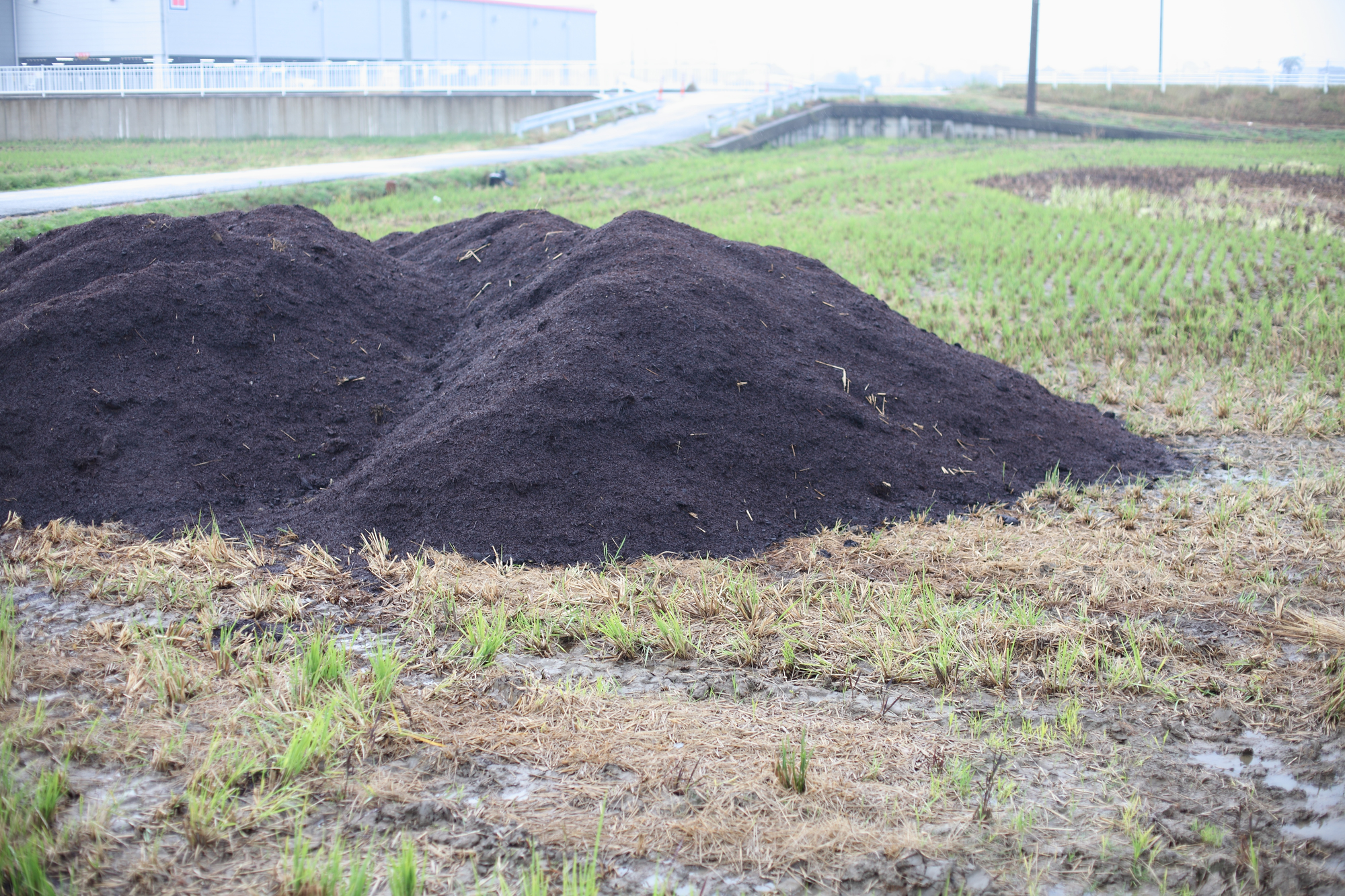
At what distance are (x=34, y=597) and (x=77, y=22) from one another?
11.8 meters

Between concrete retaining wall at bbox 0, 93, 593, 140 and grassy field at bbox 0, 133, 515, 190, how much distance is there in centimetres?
13

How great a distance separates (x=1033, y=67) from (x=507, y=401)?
3481 centimetres

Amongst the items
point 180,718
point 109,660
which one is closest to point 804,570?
point 180,718

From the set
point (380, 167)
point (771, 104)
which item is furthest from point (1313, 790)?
point (771, 104)

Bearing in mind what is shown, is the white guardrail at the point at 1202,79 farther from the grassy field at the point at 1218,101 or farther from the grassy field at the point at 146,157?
the grassy field at the point at 146,157

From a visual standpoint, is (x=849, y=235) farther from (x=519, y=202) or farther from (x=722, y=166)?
(x=722, y=166)

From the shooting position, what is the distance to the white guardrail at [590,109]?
2772cm

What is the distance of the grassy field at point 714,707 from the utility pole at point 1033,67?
105 feet

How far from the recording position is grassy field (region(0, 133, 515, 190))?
10922mm

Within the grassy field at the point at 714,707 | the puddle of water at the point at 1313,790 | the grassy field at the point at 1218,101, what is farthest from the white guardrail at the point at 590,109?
the puddle of water at the point at 1313,790

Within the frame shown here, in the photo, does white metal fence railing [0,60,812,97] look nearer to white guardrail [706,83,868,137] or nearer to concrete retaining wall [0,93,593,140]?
concrete retaining wall [0,93,593,140]

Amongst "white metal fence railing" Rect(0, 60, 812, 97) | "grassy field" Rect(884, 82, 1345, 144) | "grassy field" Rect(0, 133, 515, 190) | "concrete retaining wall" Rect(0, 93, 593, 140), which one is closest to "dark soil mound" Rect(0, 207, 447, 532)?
"grassy field" Rect(0, 133, 515, 190)

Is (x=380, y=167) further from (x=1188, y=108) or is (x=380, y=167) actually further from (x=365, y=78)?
(x=1188, y=108)

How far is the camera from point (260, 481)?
16.4 feet
